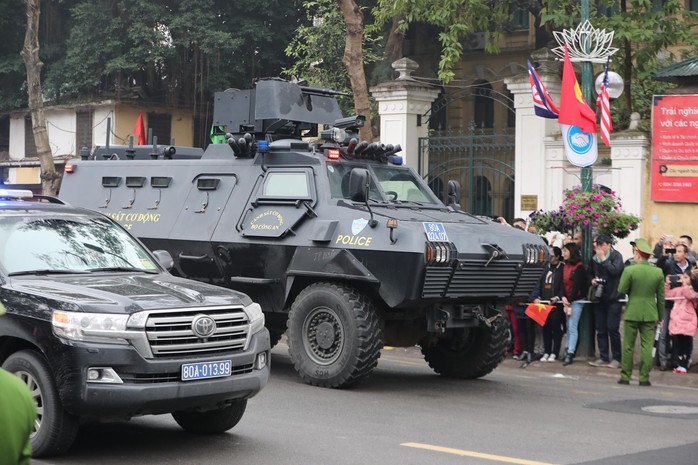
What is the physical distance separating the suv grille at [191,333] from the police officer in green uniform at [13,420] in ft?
15.5

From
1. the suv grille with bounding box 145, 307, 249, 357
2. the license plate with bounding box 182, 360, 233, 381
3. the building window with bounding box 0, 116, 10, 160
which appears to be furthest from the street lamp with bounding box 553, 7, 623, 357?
the building window with bounding box 0, 116, 10, 160

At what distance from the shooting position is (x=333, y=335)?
41.0 ft

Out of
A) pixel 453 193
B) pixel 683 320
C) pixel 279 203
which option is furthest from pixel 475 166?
pixel 279 203

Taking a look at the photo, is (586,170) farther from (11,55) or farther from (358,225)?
(11,55)

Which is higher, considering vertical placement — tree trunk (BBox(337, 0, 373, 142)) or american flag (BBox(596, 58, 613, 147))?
tree trunk (BBox(337, 0, 373, 142))

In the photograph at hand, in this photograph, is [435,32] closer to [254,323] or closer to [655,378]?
[655,378]

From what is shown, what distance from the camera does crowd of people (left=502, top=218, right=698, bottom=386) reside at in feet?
45.0

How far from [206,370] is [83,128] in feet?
112

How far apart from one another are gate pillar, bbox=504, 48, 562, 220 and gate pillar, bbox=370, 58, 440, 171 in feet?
7.01

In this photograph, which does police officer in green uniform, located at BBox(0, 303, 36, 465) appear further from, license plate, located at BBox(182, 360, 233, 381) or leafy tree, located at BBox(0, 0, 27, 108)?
leafy tree, located at BBox(0, 0, 27, 108)

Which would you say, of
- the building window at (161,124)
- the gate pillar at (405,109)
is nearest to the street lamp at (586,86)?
the gate pillar at (405,109)

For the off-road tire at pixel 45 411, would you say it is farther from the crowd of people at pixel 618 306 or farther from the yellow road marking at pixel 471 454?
the crowd of people at pixel 618 306

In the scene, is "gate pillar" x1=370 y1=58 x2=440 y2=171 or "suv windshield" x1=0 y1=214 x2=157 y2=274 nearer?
"suv windshield" x1=0 y1=214 x2=157 y2=274

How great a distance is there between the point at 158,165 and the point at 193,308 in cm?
721
